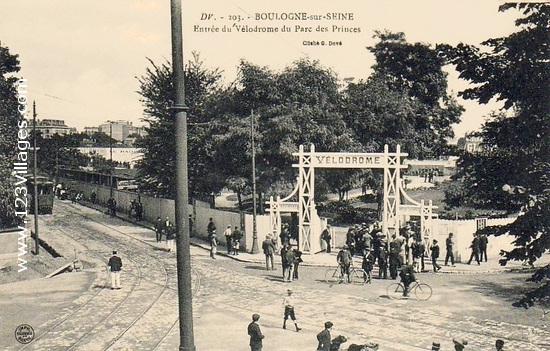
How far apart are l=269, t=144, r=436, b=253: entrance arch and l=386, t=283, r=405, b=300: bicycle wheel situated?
471cm

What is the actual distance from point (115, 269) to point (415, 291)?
927cm

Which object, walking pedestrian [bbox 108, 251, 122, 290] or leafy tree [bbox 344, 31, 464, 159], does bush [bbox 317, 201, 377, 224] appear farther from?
walking pedestrian [bbox 108, 251, 122, 290]

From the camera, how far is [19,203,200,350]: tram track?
1405 centimetres

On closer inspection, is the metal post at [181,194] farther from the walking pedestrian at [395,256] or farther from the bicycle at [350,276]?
the walking pedestrian at [395,256]

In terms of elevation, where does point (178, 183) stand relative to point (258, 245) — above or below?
above

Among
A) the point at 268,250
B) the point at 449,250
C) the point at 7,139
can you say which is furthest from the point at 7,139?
the point at 449,250

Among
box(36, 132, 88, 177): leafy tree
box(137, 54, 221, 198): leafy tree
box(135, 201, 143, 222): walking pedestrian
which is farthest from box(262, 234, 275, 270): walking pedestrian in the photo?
box(36, 132, 88, 177): leafy tree

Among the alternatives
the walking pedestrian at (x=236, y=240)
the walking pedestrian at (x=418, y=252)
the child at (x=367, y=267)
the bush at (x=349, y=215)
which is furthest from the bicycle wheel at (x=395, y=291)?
the bush at (x=349, y=215)

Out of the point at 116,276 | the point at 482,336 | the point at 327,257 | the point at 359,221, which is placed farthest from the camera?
the point at 359,221

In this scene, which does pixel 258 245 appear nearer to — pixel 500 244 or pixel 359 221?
pixel 500 244

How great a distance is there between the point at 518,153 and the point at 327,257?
18378 millimetres

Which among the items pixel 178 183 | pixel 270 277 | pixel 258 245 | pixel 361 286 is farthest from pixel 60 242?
pixel 178 183

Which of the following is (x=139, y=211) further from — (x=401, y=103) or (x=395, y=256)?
(x=395, y=256)

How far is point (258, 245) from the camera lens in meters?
27.8
